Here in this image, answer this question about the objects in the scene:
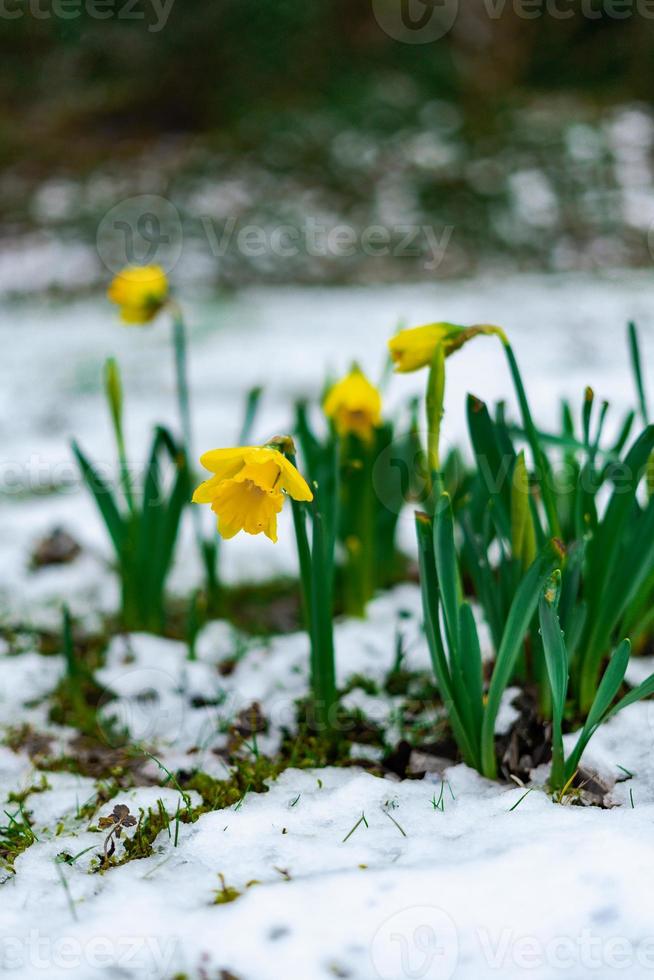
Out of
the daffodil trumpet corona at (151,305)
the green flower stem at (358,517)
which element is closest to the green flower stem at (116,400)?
the daffodil trumpet corona at (151,305)

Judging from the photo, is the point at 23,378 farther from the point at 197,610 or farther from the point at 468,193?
the point at 468,193

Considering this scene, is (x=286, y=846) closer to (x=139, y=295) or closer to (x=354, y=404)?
(x=354, y=404)

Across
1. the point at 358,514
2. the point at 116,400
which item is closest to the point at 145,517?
the point at 116,400

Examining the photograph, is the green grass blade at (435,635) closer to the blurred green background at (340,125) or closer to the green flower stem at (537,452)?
the green flower stem at (537,452)

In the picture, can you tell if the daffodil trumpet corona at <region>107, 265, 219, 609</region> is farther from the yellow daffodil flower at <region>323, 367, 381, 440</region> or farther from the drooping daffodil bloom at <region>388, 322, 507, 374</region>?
the drooping daffodil bloom at <region>388, 322, 507, 374</region>

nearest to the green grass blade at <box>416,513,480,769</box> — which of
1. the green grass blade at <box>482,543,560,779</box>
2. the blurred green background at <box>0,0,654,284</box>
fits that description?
the green grass blade at <box>482,543,560,779</box>
